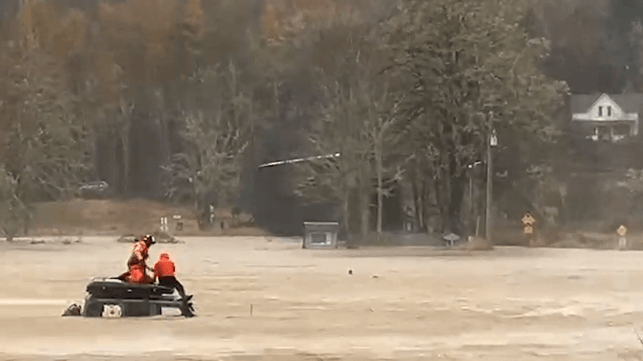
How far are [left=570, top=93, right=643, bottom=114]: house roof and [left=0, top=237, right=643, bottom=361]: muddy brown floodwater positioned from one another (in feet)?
144

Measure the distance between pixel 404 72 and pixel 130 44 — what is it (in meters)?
30.3

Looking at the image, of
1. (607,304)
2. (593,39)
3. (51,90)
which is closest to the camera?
(607,304)

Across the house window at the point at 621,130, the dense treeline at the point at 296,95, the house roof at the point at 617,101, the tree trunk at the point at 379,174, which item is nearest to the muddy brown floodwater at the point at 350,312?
the tree trunk at the point at 379,174

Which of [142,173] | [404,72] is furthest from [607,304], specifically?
[142,173]

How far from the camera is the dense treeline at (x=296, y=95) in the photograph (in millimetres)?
42938

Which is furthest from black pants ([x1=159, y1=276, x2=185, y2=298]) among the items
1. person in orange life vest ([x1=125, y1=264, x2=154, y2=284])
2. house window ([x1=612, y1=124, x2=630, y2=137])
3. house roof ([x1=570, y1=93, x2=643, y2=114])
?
house window ([x1=612, y1=124, x2=630, y2=137])

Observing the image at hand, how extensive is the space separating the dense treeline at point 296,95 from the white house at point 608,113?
3388 mm

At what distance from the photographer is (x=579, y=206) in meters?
51.7

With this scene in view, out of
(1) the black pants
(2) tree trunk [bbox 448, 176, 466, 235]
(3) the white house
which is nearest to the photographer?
(1) the black pants

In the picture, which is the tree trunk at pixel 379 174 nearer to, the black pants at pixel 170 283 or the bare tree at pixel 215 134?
the bare tree at pixel 215 134

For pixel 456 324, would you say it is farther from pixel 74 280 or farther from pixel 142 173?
pixel 142 173

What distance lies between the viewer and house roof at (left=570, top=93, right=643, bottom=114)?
73688 mm

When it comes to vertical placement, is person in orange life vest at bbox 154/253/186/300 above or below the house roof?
below

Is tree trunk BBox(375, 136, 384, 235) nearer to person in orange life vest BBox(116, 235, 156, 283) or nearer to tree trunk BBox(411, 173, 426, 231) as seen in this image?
tree trunk BBox(411, 173, 426, 231)
